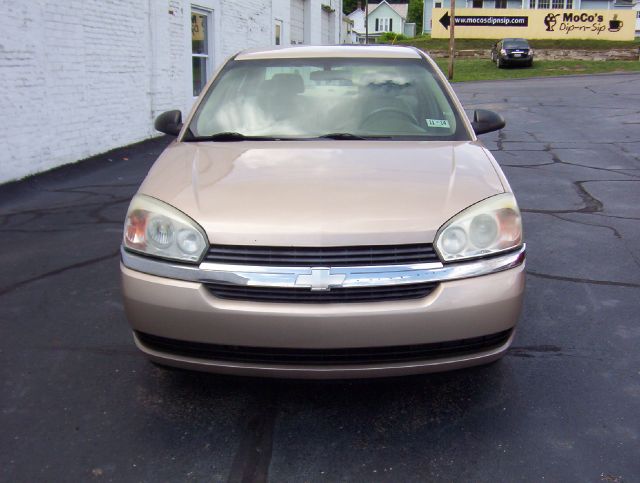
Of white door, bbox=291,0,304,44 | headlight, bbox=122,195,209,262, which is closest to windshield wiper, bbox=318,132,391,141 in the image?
headlight, bbox=122,195,209,262

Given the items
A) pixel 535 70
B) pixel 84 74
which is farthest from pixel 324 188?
pixel 535 70

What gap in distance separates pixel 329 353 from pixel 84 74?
8.38m

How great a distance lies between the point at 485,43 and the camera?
5009 cm

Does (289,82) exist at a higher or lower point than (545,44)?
lower

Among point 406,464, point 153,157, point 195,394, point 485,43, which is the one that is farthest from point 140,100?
point 485,43

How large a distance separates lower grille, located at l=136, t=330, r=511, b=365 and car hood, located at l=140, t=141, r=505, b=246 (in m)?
0.42

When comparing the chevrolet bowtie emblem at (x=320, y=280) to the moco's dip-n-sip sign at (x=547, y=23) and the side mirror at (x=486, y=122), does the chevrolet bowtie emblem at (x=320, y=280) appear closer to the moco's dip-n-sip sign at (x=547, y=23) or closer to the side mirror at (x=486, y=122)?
the side mirror at (x=486, y=122)

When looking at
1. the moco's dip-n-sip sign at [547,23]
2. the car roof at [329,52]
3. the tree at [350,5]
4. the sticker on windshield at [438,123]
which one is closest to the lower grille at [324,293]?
the sticker on windshield at [438,123]

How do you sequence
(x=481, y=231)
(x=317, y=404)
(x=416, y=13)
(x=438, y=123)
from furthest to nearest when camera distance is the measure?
(x=416, y=13) < (x=438, y=123) < (x=317, y=404) < (x=481, y=231)

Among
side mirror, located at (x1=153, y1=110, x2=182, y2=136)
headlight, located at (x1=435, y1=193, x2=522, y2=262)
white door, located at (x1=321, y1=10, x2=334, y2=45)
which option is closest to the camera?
headlight, located at (x1=435, y1=193, x2=522, y2=262)

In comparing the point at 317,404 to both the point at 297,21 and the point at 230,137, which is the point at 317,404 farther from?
the point at 297,21

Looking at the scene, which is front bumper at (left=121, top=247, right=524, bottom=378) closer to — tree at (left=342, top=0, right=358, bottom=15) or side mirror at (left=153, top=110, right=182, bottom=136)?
side mirror at (left=153, top=110, right=182, bottom=136)

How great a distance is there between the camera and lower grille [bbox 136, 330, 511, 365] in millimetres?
2639

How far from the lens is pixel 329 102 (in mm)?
4070
